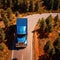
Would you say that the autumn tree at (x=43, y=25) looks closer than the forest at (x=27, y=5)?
Yes

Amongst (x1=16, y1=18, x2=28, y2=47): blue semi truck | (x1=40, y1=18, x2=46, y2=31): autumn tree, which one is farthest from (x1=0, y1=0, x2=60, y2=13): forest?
(x1=16, y1=18, x2=28, y2=47): blue semi truck

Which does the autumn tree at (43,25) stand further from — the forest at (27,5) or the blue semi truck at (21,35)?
the forest at (27,5)

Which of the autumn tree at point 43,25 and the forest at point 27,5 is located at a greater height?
the forest at point 27,5

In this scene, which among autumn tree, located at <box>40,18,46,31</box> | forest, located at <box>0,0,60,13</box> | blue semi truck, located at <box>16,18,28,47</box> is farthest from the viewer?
forest, located at <box>0,0,60,13</box>

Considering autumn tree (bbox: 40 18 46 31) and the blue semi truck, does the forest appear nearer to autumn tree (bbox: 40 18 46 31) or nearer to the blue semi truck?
autumn tree (bbox: 40 18 46 31)

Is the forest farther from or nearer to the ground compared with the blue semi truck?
farther from the ground

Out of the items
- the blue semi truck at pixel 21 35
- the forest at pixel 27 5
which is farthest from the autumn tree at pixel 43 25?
the forest at pixel 27 5

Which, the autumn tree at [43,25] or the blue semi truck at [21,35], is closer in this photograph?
the blue semi truck at [21,35]

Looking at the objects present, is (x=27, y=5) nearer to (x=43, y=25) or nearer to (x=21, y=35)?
(x=43, y=25)

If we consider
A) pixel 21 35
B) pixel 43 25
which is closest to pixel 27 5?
pixel 43 25

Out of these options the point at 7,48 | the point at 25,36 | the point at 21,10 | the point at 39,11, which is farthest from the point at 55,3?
the point at 7,48

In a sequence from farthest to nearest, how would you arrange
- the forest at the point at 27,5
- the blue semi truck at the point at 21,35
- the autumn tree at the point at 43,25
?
the forest at the point at 27,5 → the autumn tree at the point at 43,25 → the blue semi truck at the point at 21,35

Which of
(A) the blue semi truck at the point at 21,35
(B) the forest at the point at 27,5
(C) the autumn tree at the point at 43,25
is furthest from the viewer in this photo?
(B) the forest at the point at 27,5
